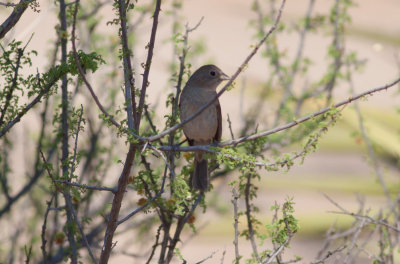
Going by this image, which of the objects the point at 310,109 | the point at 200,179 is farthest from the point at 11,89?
the point at 310,109

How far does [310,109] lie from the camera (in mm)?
6555

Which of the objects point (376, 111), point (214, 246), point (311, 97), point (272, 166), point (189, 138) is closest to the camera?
point (272, 166)

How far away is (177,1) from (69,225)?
7.52 ft

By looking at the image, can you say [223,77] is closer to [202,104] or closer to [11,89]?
[202,104]

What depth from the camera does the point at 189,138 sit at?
4.30 metres

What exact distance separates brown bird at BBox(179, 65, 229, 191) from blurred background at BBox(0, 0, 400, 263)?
202 millimetres

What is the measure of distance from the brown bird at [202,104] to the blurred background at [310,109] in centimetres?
20

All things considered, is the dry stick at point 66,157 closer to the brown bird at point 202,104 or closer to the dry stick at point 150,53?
the dry stick at point 150,53

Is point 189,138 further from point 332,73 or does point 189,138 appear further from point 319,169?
point 319,169

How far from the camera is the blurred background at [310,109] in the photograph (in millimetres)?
5473

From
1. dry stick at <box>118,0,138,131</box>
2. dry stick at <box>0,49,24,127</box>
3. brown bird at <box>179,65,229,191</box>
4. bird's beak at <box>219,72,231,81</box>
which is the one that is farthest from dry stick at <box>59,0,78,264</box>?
bird's beak at <box>219,72,231,81</box>

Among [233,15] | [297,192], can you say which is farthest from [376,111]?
[233,15]

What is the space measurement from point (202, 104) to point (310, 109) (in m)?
2.83

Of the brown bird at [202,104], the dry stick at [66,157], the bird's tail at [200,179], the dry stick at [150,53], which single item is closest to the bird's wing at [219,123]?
the brown bird at [202,104]
